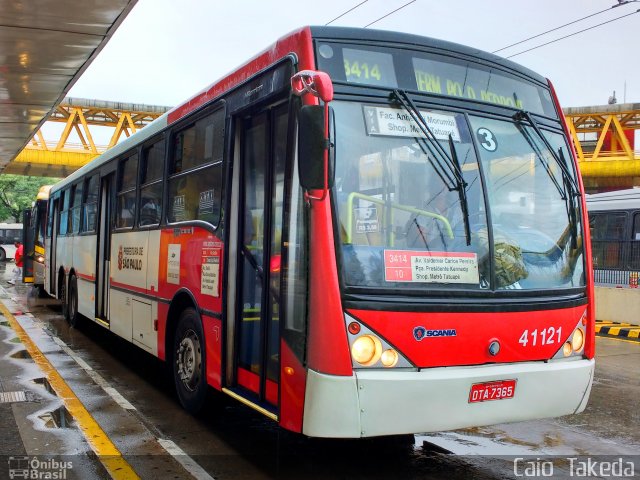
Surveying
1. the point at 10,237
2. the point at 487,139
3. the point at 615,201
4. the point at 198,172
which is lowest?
the point at 10,237

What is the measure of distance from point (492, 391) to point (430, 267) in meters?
0.89

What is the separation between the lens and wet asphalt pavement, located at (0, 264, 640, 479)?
4637mm

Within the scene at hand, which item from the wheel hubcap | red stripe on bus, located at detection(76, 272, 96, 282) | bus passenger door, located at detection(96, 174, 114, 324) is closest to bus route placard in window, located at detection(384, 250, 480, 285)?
the wheel hubcap

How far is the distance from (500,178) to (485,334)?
1063 millimetres

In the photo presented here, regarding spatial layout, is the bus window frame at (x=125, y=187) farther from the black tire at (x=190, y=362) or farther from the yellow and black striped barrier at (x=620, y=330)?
the yellow and black striped barrier at (x=620, y=330)

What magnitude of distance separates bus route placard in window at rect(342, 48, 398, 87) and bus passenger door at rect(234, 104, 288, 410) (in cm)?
61

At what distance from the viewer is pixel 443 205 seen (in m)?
4.14

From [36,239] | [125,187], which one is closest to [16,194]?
[36,239]

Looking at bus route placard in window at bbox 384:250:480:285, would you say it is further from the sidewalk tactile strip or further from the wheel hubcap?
the sidewalk tactile strip

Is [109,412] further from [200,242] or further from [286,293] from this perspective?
[286,293]

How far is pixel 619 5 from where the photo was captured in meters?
12.6

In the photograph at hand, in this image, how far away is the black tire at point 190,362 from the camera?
5566 mm

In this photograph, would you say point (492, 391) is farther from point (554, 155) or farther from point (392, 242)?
point (554, 155)

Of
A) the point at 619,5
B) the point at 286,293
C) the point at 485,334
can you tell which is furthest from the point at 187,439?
the point at 619,5
